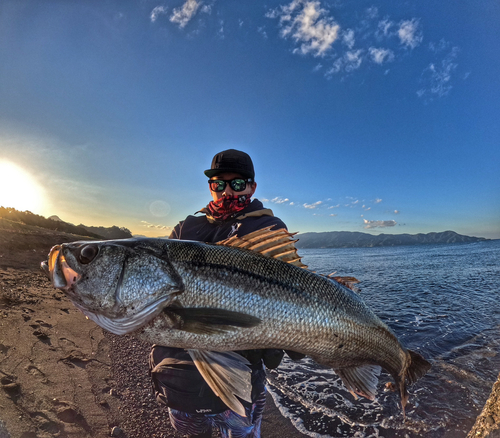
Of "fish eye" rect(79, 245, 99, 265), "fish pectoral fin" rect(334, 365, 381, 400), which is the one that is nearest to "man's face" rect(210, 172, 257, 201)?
"fish eye" rect(79, 245, 99, 265)

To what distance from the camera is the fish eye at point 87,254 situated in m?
2.44

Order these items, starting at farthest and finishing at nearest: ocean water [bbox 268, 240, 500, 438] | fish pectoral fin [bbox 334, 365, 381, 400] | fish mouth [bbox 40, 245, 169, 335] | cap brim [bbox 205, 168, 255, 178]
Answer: ocean water [bbox 268, 240, 500, 438] < cap brim [bbox 205, 168, 255, 178] < fish pectoral fin [bbox 334, 365, 381, 400] < fish mouth [bbox 40, 245, 169, 335]

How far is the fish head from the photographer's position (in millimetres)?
2316

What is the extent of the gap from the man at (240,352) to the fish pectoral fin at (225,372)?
293 millimetres

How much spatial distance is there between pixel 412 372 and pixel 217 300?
9.05ft

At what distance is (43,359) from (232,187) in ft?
17.8

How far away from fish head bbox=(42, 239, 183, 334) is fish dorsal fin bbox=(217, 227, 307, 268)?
785 mm

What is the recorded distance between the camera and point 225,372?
7.95 feet

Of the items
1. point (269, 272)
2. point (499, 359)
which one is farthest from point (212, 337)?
point (499, 359)

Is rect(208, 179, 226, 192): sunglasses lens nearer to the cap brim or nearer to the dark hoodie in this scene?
the cap brim

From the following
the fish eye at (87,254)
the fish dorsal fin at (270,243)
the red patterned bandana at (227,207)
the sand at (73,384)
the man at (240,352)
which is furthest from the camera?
the sand at (73,384)

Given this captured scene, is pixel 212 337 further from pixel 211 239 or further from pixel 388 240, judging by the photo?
pixel 388 240

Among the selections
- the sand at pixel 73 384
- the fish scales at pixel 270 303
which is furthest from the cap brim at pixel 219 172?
the sand at pixel 73 384

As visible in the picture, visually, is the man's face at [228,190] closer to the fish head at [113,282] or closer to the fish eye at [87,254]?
the fish head at [113,282]
